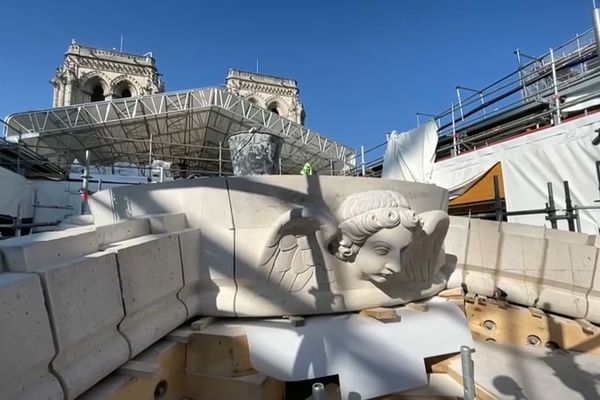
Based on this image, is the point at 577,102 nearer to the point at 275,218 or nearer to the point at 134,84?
the point at 275,218

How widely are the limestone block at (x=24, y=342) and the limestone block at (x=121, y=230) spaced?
56 centimetres

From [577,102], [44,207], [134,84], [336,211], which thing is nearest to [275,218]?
[336,211]

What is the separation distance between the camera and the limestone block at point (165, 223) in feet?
6.86

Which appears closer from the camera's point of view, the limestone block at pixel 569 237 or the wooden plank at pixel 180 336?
the wooden plank at pixel 180 336

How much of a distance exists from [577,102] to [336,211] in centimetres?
754

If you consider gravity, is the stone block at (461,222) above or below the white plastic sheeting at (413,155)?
below

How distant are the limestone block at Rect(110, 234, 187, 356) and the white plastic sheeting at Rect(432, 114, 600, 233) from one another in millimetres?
7286

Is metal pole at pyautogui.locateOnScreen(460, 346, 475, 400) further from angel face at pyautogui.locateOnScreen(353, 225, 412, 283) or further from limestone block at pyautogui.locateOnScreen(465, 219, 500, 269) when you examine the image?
limestone block at pyautogui.locateOnScreen(465, 219, 500, 269)

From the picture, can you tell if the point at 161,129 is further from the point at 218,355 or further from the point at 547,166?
the point at 218,355

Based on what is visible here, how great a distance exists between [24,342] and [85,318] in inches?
10.6

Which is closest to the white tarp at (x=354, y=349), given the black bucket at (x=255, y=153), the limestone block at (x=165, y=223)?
the limestone block at (x=165, y=223)

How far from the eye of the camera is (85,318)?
1382mm

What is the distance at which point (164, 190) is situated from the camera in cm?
240

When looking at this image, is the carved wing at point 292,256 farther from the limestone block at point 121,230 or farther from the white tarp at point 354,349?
the limestone block at point 121,230
